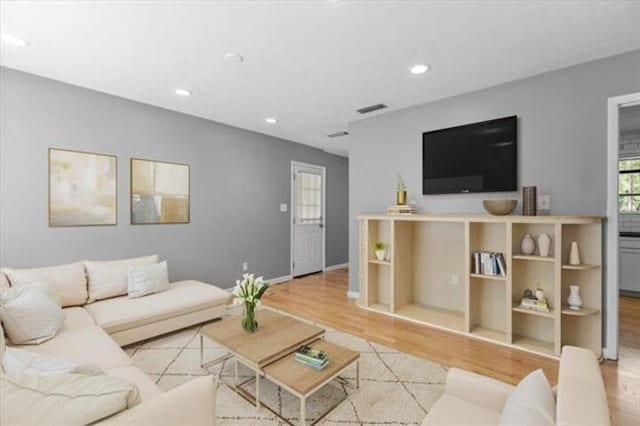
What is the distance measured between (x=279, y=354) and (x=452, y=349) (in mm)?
1756

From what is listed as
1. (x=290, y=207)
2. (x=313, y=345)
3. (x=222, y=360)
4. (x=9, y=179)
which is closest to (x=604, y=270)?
(x=313, y=345)

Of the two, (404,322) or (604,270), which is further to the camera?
(404,322)

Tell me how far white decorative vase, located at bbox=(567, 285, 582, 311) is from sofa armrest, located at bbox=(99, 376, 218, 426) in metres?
3.05

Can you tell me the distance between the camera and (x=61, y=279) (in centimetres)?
281

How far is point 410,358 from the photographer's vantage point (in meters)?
2.61

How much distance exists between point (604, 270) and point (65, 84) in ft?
18.1

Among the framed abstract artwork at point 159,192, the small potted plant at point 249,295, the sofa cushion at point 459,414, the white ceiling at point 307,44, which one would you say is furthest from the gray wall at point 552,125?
the framed abstract artwork at point 159,192

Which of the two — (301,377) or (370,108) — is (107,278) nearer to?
(301,377)

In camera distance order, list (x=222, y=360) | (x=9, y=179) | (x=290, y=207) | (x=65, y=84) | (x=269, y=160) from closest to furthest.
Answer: (x=222, y=360) → (x=9, y=179) → (x=65, y=84) → (x=269, y=160) → (x=290, y=207)

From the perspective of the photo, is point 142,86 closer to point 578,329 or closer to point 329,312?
point 329,312

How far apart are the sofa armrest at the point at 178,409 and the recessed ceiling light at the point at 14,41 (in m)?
2.92

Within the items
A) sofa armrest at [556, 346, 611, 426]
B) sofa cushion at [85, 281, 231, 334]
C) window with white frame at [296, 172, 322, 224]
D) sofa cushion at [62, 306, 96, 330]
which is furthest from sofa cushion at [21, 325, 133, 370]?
window with white frame at [296, 172, 322, 224]

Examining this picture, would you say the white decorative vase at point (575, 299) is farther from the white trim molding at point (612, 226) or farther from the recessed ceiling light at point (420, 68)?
the recessed ceiling light at point (420, 68)

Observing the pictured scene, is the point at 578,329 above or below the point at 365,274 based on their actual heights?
below
